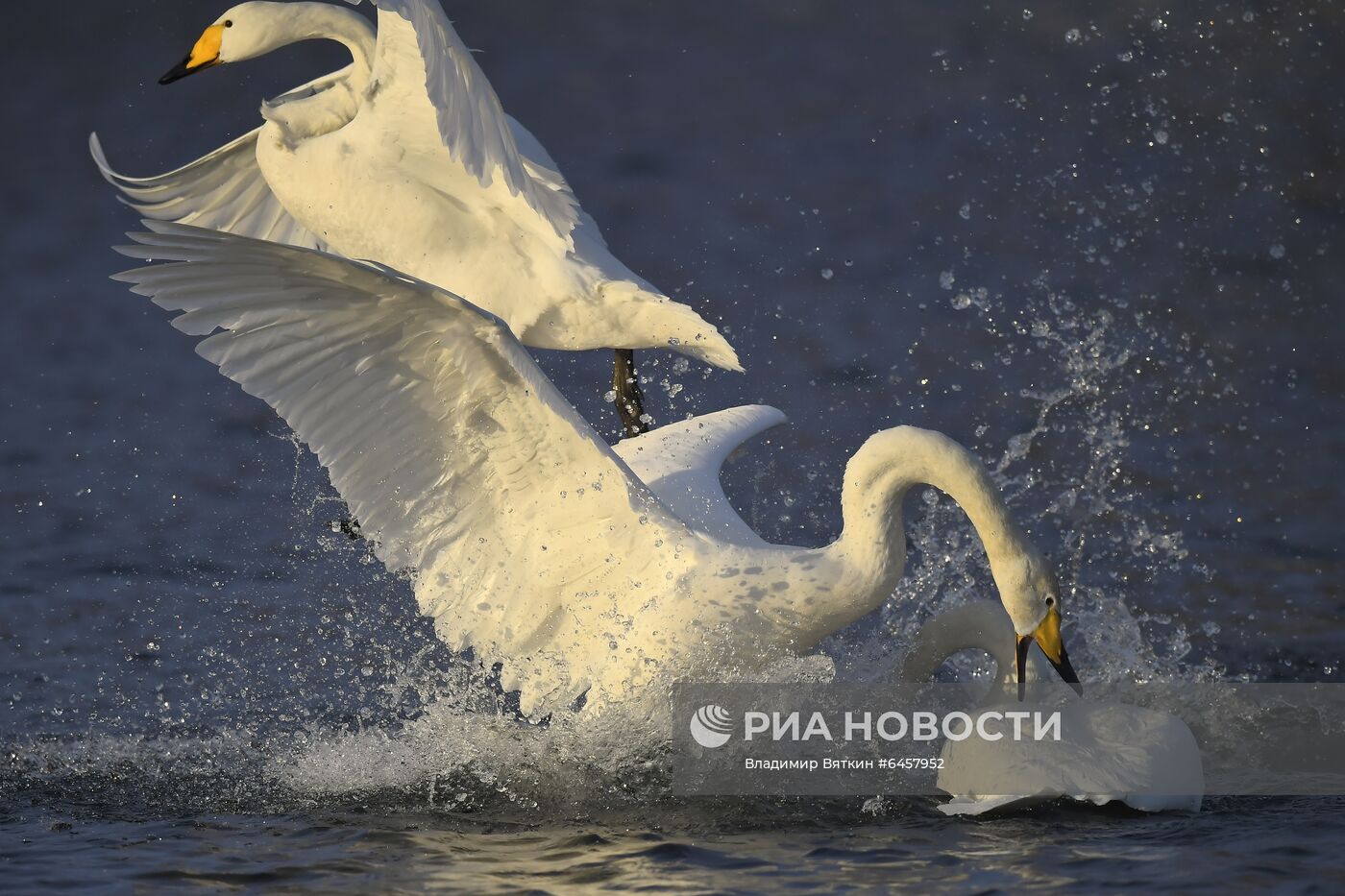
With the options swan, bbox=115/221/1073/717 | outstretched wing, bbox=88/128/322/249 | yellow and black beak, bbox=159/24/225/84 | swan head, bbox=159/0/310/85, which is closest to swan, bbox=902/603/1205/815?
swan, bbox=115/221/1073/717

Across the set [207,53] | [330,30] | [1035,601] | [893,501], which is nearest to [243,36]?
[207,53]

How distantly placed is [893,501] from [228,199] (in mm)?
4392

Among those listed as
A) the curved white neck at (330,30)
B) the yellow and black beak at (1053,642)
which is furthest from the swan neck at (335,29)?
the yellow and black beak at (1053,642)

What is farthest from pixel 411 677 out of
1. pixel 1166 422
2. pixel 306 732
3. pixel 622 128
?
pixel 622 128

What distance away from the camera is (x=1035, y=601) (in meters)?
6.00

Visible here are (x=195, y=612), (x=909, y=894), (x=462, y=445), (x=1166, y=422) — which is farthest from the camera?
(x=1166, y=422)

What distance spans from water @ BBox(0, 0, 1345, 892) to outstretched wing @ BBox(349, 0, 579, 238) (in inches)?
68.0

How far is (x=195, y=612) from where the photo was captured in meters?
8.19

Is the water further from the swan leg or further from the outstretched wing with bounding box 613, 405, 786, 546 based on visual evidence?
the swan leg

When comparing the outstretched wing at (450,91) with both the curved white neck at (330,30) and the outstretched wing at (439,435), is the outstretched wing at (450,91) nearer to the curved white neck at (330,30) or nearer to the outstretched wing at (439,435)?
the curved white neck at (330,30)

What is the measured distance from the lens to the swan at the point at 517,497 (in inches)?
227

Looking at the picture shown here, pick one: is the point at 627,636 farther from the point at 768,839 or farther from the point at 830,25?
the point at 830,25

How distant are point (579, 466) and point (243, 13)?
12.4ft

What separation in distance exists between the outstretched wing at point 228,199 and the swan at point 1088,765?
446cm
